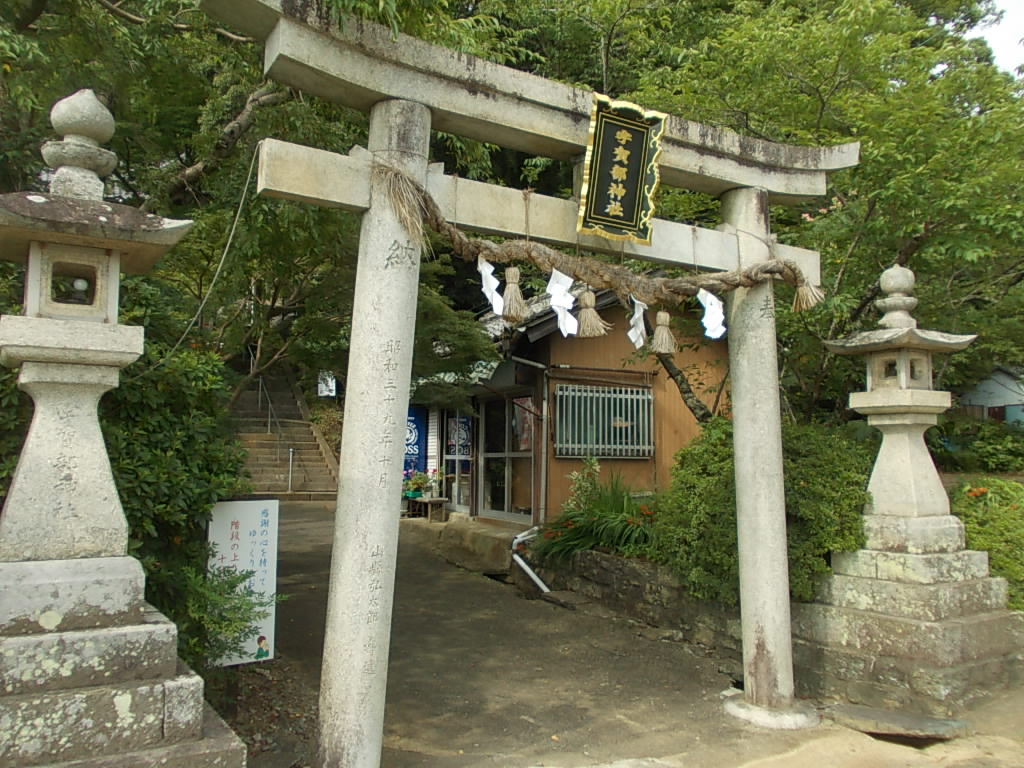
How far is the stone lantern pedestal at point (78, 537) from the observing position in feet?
10.7

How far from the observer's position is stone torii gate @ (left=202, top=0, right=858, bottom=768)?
454 cm

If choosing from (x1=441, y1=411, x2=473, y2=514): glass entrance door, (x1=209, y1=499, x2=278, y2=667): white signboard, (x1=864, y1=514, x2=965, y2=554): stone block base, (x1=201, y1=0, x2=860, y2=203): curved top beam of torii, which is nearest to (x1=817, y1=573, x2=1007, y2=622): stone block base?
(x1=864, y1=514, x2=965, y2=554): stone block base

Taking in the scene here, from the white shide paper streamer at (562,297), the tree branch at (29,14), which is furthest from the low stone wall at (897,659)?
the tree branch at (29,14)

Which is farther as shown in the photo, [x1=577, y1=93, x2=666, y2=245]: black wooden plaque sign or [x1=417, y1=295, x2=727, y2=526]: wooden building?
[x1=417, y1=295, x2=727, y2=526]: wooden building

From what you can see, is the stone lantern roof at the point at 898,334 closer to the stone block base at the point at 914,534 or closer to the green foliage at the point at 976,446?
the stone block base at the point at 914,534

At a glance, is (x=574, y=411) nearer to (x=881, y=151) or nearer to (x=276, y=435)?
(x=881, y=151)

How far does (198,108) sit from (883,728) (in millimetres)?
10275

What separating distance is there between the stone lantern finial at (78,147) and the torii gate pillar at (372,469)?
1592 mm

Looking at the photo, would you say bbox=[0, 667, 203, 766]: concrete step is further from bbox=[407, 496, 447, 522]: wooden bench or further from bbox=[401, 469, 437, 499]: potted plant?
bbox=[401, 469, 437, 499]: potted plant

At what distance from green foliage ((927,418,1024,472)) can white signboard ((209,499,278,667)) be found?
10100mm

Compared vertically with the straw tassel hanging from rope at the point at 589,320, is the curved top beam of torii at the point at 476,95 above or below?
above

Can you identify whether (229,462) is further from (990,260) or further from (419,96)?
(990,260)

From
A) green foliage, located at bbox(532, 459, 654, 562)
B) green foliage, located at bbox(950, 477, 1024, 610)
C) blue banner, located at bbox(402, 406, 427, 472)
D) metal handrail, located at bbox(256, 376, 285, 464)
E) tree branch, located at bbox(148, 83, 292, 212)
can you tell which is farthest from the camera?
metal handrail, located at bbox(256, 376, 285, 464)

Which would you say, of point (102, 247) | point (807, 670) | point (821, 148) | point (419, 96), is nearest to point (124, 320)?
point (102, 247)
